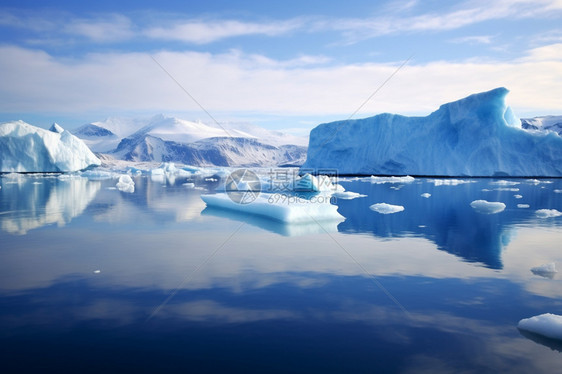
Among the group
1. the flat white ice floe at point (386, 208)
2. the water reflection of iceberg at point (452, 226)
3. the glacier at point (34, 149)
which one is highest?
the glacier at point (34, 149)

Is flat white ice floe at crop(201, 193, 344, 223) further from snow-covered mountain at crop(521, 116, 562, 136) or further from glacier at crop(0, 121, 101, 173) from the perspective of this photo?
snow-covered mountain at crop(521, 116, 562, 136)

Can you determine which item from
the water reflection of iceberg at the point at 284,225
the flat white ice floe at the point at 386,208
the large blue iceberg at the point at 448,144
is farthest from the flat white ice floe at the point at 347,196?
the large blue iceberg at the point at 448,144

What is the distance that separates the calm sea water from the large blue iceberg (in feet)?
79.8

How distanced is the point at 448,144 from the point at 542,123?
45.8 meters

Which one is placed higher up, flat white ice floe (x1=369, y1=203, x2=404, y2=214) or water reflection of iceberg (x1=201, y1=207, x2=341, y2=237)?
flat white ice floe (x1=369, y1=203, x2=404, y2=214)

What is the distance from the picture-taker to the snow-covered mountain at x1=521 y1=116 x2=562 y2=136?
63.4 metres

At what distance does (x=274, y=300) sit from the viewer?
167 inches

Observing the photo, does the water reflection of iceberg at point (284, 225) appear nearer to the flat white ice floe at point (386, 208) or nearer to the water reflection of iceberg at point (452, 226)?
the water reflection of iceberg at point (452, 226)

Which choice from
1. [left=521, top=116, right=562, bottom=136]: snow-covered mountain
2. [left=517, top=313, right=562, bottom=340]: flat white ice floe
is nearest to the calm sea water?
[left=517, top=313, right=562, bottom=340]: flat white ice floe

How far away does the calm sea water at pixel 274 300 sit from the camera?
3.06 meters

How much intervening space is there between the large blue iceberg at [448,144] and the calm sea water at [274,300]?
24336 millimetres

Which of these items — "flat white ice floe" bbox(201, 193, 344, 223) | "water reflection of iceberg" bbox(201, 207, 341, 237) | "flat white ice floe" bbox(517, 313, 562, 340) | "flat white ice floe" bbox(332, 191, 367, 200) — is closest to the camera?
"flat white ice floe" bbox(517, 313, 562, 340)

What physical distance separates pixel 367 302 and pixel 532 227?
22.7ft

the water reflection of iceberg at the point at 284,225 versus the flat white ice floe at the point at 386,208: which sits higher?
the flat white ice floe at the point at 386,208
